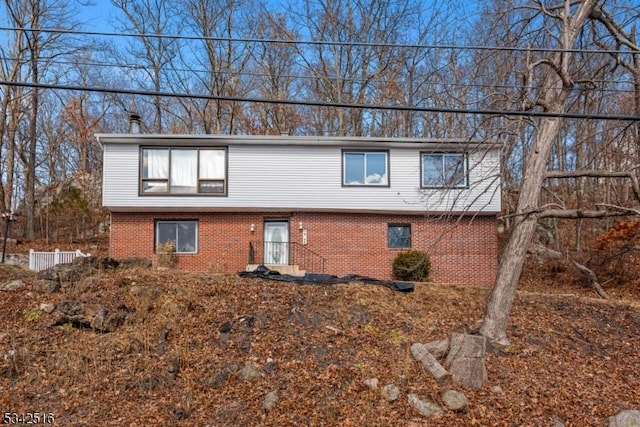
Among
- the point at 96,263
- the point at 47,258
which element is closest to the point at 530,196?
the point at 96,263

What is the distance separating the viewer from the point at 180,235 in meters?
15.6

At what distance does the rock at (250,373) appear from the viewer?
673 centimetres

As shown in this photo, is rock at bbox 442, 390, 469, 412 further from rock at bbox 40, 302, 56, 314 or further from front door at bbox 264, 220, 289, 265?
front door at bbox 264, 220, 289, 265

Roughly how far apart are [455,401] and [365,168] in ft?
33.6

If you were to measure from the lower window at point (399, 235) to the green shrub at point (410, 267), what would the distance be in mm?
780

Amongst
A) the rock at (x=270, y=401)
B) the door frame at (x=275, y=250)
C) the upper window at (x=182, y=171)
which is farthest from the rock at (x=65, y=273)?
the door frame at (x=275, y=250)

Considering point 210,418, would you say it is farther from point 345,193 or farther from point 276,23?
point 276,23

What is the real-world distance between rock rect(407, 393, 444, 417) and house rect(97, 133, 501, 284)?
359 inches

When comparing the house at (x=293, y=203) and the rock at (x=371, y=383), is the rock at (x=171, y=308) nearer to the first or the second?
the rock at (x=371, y=383)

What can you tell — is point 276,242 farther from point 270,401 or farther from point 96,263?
point 270,401

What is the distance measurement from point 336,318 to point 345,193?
7266 millimetres

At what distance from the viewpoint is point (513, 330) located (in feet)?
28.5

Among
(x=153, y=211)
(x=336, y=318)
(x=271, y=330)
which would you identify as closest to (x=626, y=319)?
(x=336, y=318)

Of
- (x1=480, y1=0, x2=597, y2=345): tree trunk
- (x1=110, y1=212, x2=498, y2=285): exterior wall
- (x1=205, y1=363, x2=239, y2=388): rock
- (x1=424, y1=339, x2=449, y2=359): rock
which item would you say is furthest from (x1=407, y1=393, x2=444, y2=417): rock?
(x1=110, y1=212, x2=498, y2=285): exterior wall
